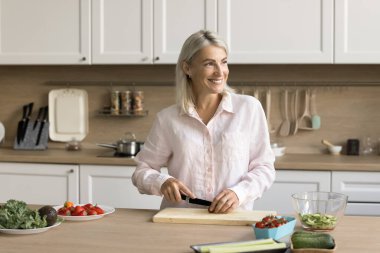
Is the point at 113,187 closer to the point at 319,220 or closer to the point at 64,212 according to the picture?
the point at 64,212

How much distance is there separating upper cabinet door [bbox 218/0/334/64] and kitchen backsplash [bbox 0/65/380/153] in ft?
1.30

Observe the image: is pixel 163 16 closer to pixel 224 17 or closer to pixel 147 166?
pixel 224 17

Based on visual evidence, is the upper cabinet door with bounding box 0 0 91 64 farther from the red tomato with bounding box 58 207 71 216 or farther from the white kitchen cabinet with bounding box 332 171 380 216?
the red tomato with bounding box 58 207 71 216

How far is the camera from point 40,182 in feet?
13.0

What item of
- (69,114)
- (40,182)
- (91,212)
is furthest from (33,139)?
(91,212)

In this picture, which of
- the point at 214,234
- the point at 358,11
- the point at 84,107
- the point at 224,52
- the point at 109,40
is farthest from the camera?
the point at 84,107

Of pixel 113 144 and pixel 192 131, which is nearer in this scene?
pixel 192 131

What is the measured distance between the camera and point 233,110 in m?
2.57

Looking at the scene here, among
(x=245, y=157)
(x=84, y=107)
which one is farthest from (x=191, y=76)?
(x=84, y=107)

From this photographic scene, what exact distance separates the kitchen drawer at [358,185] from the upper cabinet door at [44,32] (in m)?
1.76

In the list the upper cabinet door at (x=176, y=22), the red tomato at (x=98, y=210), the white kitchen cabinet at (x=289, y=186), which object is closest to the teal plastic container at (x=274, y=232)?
the red tomato at (x=98, y=210)

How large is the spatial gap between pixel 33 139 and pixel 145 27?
1169mm

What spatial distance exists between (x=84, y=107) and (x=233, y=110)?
2.19 meters

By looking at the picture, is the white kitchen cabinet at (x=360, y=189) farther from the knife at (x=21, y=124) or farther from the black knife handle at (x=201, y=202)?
the knife at (x=21, y=124)
